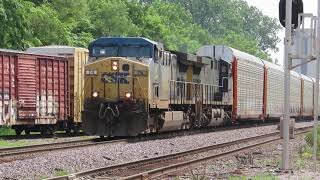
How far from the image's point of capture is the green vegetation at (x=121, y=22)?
3158 cm

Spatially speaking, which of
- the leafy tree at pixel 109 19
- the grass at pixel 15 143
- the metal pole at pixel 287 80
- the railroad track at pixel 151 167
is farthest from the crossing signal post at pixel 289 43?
the leafy tree at pixel 109 19

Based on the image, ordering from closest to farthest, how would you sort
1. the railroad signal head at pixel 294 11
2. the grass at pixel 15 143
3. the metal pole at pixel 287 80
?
1. the metal pole at pixel 287 80
2. the railroad signal head at pixel 294 11
3. the grass at pixel 15 143

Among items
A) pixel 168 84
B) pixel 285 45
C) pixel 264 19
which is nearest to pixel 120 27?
pixel 168 84

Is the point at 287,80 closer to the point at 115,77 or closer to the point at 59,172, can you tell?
the point at 59,172

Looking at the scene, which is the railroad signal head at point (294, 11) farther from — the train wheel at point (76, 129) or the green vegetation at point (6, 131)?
the green vegetation at point (6, 131)

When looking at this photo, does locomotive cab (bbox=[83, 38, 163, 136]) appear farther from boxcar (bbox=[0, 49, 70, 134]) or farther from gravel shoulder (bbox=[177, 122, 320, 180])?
gravel shoulder (bbox=[177, 122, 320, 180])

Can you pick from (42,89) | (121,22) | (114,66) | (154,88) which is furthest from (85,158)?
(121,22)

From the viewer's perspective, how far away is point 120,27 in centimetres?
5384

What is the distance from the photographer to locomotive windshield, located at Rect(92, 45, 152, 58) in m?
22.1

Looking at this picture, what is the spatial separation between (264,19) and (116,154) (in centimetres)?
13406

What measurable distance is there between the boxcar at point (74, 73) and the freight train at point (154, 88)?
4.15 meters

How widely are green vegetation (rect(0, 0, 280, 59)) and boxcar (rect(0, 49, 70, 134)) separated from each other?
4.57 metres

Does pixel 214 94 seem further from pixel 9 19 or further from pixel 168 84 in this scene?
pixel 9 19

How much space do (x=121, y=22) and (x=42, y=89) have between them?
97.8 ft
